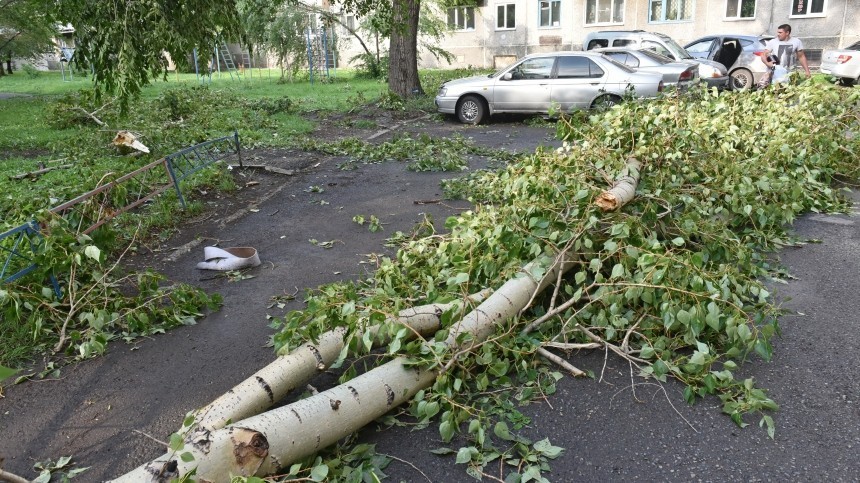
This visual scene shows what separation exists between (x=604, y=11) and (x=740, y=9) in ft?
20.0

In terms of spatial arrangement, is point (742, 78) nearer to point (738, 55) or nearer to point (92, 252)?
point (738, 55)

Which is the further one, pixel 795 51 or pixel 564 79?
pixel 564 79

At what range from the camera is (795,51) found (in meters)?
12.1

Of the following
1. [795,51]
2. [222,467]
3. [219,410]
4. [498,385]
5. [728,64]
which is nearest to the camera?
[222,467]

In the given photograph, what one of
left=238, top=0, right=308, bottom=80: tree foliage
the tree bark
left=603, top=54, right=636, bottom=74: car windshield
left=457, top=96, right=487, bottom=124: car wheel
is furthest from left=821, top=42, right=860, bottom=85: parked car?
left=238, top=0, right=308, bottom=80: tree foliage

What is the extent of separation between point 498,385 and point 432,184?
544 cm

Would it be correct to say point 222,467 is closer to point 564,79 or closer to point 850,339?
point 850,339

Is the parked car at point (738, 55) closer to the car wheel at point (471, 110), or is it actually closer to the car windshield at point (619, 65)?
the car windshield at point (619, 65)

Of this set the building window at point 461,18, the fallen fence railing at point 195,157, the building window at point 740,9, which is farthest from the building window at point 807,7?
the fallen fence railing at point 195,157

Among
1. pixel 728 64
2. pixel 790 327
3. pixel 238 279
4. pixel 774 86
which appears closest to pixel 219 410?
pixel 238 279

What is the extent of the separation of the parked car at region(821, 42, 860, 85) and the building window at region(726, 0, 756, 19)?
9.92m

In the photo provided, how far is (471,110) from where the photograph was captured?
14.2 metres

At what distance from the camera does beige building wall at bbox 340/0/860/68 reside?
2578 centimetres

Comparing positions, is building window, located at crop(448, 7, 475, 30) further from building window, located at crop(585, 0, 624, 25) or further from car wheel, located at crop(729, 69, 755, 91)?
car wheel, located at crop(729, 69, 755, 91)
